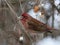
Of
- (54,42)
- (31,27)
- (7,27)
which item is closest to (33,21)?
(31,27)

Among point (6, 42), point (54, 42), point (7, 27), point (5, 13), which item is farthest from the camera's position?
point (5, 13)

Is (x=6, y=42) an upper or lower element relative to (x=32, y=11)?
lower

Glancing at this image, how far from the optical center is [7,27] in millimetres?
3295

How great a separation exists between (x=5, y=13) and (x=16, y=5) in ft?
0.66

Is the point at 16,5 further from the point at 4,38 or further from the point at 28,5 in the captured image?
the point at 4,38

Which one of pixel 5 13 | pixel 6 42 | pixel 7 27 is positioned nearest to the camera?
pixel 6 42

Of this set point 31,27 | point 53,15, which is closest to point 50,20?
point 53,15

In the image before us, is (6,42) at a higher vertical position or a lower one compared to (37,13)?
lower

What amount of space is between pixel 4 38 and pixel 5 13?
1.91 ft

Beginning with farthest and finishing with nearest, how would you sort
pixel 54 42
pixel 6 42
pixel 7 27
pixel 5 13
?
pixel 5 13 → pixel 7 27 → pixel 6 42 → pixel 54 42

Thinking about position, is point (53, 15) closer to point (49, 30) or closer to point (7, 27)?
point (49, 30)

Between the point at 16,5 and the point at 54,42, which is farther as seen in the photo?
the point at 16,5

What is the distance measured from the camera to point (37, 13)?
3586mm

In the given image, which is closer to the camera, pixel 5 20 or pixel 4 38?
pixel 4 38
